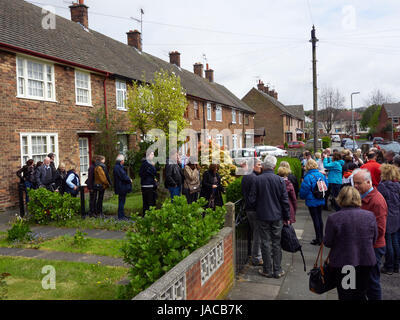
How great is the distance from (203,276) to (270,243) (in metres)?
1.89

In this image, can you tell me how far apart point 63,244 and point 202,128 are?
22.6 metres

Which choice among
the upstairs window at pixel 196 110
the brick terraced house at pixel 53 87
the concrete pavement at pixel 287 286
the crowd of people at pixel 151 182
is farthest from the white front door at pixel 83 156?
the upstairs window at pixel 196 110

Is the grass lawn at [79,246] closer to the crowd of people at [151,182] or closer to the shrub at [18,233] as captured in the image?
the shrub at [18,233]

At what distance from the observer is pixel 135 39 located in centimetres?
2689

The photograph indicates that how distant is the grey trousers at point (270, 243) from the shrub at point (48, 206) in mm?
6032

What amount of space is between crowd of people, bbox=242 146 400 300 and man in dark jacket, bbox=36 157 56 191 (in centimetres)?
705

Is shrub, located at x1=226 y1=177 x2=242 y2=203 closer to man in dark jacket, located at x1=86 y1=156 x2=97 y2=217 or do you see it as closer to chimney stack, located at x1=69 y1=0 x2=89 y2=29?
man in dark jacket, located at x1=86 y1=156 x2=97 y2=217

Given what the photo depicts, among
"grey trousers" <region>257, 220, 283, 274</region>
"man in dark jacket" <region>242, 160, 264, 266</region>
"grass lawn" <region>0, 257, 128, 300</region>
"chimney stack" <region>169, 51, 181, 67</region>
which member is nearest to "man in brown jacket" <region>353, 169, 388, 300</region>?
"grey trousers" <region>257, 220, 283, 274</region>

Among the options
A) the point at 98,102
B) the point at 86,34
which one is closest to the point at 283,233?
the point at 98,102

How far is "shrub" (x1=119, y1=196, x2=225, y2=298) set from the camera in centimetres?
346

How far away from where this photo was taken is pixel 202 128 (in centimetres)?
2897

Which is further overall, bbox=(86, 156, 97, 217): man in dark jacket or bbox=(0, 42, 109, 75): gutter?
bbox=(0, 42, 109, 75): gutter

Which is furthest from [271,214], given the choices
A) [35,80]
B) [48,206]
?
[35,80]
